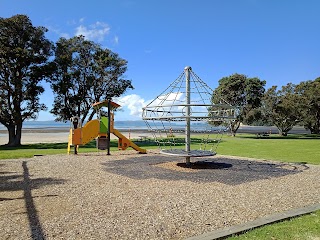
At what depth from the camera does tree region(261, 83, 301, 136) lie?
3797 centimetres

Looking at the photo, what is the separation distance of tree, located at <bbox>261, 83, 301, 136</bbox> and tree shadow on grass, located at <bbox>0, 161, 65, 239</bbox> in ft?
113

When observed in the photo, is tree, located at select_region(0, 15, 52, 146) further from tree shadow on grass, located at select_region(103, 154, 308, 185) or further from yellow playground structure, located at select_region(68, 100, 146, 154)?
tree shadow on grass, located at select_region(103, 154, 308, 185)

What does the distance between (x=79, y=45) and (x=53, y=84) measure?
4.85 m

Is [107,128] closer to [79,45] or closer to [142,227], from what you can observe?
[142,227]

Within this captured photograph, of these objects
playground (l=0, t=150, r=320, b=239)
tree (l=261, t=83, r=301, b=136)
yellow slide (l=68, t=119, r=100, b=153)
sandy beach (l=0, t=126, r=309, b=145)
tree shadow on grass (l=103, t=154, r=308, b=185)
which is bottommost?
playground (l=0, t=150, r=320, b=239)

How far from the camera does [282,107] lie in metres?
38.2

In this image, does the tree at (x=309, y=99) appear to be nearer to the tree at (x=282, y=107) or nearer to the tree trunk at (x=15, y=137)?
the tree at (x=282, y=107)

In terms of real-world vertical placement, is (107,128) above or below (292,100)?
below

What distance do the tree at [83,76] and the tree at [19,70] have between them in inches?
71.2

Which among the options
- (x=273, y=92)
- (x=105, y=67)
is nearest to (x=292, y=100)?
(x=273, y=92)

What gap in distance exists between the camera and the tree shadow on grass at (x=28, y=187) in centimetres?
468

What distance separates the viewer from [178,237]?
444 cm

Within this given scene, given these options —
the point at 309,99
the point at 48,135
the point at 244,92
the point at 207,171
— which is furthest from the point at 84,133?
the point at 48,135

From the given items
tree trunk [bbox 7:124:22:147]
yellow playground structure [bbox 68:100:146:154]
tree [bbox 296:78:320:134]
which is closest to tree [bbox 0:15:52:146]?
tree trunk [bbox 7:124:22:147]
